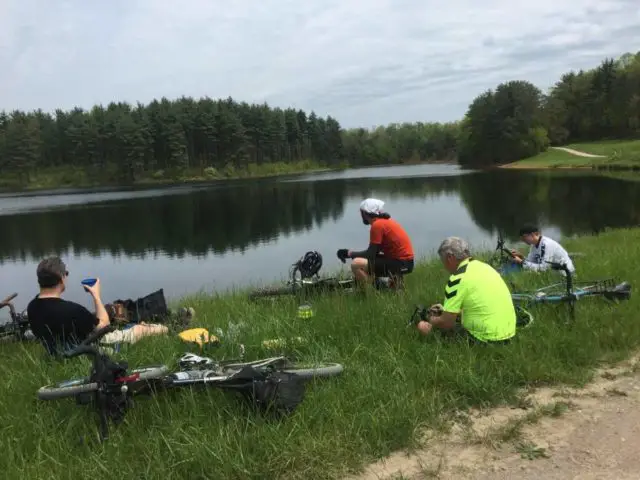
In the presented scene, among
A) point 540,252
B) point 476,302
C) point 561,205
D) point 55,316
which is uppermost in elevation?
point 55,316

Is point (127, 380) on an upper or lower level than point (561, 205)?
upper

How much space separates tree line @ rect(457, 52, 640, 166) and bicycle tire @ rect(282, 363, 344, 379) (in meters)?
85.0

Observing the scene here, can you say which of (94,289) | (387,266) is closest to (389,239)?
(387,266)

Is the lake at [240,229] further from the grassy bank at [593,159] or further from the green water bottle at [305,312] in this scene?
the grassy bank at [593,159]

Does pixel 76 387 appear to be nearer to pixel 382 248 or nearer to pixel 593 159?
pixel 382 248

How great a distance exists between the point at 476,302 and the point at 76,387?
309 cm

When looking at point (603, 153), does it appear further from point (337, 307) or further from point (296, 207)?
point (337, 307)

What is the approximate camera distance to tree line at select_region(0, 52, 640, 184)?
83500 mm

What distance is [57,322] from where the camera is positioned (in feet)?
15.5

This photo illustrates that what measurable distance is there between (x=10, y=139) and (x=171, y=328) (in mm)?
94267

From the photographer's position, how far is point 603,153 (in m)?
66.6

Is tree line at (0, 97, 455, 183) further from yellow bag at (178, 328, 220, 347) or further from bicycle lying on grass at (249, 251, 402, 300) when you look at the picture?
yellow bag at (178, 328, 220, 347)

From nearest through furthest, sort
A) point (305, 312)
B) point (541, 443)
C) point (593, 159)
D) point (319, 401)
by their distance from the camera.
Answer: point (541, 443) → point (319, 401) → point (305, 312) → point (593, 159)

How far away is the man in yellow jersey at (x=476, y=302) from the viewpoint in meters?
4.57
